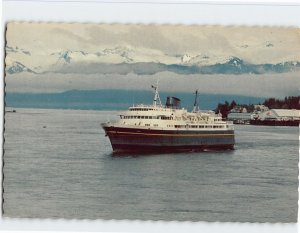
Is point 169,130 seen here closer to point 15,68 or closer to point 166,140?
point 166,140

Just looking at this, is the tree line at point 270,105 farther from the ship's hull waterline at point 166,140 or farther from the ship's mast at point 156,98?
the ship's mast at point 156,98

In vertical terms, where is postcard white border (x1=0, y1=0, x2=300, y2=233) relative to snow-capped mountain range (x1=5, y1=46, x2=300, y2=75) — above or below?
above

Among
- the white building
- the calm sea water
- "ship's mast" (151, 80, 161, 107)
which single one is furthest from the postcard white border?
the white building

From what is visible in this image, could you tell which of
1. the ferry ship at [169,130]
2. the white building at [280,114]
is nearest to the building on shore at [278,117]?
the white building at [280,114]

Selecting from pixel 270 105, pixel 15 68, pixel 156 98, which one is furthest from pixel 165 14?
pixel 15 68

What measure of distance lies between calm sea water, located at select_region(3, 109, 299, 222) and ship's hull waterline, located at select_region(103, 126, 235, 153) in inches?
3.1

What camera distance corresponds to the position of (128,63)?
4.02m

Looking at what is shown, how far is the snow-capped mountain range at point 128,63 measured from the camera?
158 inches

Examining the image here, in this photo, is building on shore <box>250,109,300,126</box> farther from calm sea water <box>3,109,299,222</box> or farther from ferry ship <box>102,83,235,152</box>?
ferry ship <box>102,83,235,152</box>

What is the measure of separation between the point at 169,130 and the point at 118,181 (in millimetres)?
376

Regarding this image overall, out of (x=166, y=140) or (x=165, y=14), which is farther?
(x=166, y=140)

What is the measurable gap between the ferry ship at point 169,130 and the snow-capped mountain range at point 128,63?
0.19m

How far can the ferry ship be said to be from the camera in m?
4.05

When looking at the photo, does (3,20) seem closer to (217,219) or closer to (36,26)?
(36,26)
